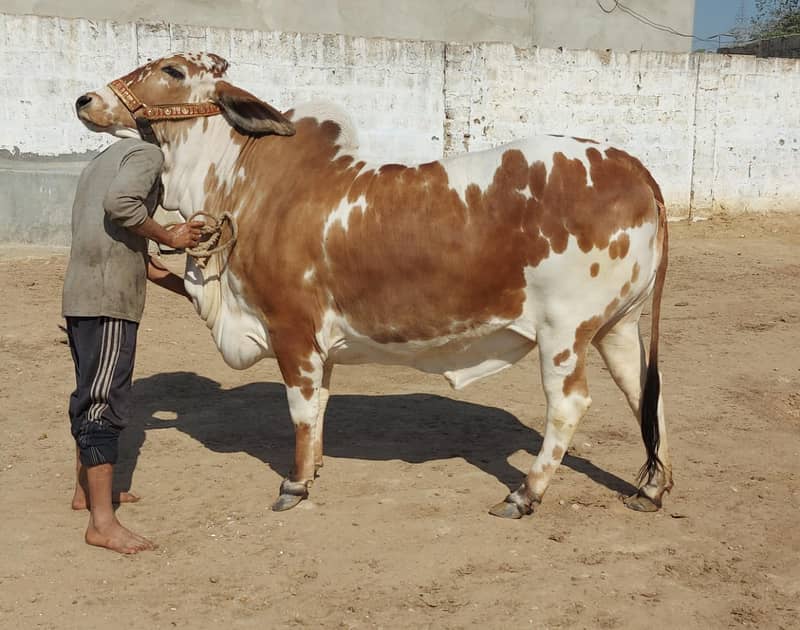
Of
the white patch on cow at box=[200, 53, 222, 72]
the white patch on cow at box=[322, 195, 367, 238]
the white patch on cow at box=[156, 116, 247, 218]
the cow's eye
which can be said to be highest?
the white patch on cow at box=[200, 53, 222, 72]

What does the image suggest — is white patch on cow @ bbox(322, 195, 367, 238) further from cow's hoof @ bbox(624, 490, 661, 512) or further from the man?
cow's hoof @ bbox(624, 490, 661, 512)

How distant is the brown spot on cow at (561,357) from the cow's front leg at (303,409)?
3.77 feet

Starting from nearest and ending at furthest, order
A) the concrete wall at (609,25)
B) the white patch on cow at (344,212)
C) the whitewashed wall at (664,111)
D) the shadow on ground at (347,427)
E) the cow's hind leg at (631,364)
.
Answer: the white patch on cow at (344,212) < the cow's hind leg at (631,364) < the shadow on ground at (347,427) < the whitewashed wall at (664,111) < the concrete wall at (609,25)

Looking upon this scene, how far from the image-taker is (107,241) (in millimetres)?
4285

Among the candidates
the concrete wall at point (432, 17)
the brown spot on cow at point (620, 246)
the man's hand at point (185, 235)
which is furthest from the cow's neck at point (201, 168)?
the concrete wall at point (432, 17)

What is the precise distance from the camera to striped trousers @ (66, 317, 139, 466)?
14.0 ft

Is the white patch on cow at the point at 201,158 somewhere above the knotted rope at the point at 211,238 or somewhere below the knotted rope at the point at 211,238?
above

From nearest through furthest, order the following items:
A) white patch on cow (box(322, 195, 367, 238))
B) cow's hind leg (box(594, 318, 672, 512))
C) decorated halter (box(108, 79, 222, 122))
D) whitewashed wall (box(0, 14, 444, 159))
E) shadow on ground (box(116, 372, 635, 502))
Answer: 1. white patch on cow (box(322, 195, 367, 238))
2. cow's hind leg (box(594, 318, 672, 512))
3. decorated halter (box(108, 79, 222, 122))
4. shadow on ground (box(116, 372, 635, 502))
5. whitewashed wall (box(0, 14, 444, 159))

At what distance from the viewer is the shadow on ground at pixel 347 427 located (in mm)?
5402

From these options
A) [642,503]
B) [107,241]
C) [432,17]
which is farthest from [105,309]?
[432,17]

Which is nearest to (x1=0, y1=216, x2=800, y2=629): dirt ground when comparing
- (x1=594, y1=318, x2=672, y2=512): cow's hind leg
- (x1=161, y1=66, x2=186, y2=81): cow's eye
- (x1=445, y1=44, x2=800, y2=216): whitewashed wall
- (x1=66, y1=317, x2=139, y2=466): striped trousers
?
(x1=594, y1=318, x2=672, y2=512): cow's hind leg

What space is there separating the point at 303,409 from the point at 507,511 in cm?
111

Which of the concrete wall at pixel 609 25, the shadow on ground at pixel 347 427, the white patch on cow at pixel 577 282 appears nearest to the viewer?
the white patch on cow at pixel 577 282

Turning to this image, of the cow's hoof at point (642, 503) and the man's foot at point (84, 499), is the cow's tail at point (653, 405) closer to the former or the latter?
the cow's hoof at point (642, 503)
